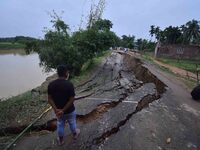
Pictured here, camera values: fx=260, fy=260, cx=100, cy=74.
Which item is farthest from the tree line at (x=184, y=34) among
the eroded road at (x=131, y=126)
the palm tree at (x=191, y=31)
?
the eroded road at (x=131, y=126)

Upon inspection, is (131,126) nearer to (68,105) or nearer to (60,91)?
(68,105)

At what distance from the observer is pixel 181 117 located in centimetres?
745

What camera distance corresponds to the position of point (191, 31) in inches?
2672

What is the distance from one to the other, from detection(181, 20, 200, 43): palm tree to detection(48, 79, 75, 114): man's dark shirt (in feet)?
223

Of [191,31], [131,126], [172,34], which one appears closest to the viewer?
[131,126]

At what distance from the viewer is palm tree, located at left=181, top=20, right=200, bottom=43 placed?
220 ft

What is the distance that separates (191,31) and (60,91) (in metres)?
68.6

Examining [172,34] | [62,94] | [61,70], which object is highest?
[61,70]

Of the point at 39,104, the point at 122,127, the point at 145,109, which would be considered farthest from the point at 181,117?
the point at 39,104

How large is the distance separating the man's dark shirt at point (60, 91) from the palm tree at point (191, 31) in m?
67.8

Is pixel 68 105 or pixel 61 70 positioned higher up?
pixel 61 70

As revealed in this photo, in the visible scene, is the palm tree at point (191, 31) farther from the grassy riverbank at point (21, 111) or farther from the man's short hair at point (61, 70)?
the man's short hair at point (61, 70)

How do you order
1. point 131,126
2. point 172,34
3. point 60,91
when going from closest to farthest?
point 60,91, point 131,126, point 172,34

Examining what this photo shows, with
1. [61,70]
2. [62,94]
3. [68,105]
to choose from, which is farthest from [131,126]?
[61,70]
